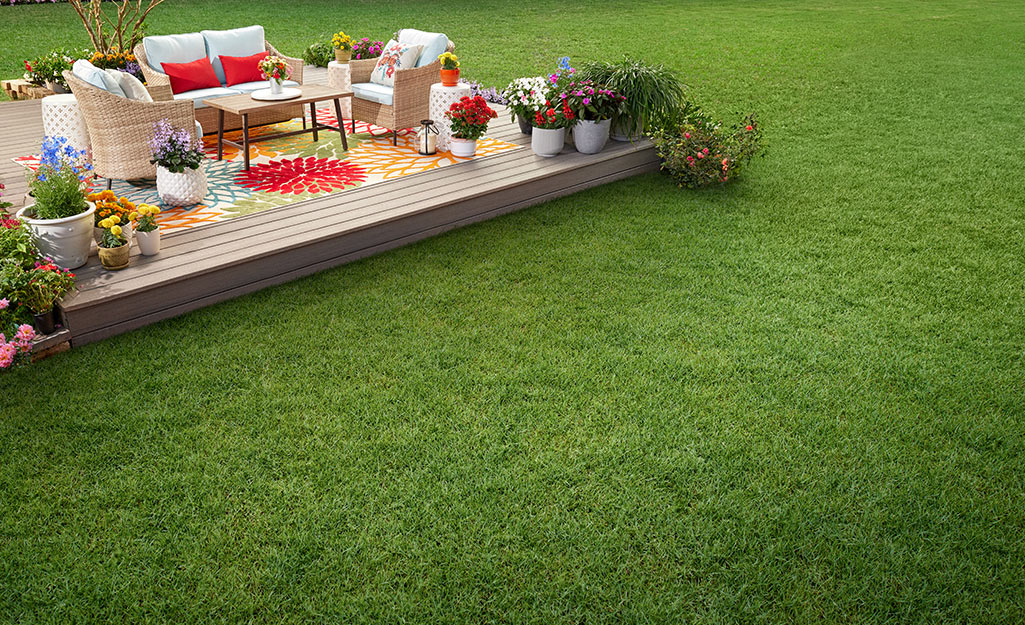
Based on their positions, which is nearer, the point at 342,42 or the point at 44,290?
the point at 44,290

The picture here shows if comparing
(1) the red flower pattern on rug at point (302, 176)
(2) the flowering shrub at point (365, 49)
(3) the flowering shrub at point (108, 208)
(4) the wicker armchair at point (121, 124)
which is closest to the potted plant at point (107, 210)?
(3) the flowering shrub at point (108, 208)

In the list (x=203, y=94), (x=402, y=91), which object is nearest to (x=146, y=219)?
(x=402, y=91)

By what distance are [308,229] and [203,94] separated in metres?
2.67

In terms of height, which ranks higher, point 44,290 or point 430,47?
point 430,47

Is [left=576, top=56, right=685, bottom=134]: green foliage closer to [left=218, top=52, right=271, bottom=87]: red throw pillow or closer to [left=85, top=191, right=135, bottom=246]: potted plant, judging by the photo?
[left=218, top=52, right=271, bottom=87]: red throw pillow

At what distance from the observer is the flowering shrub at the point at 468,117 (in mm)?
5535

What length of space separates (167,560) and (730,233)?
3.99 metres

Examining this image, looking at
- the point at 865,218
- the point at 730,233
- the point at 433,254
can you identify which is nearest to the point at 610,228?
the point at 730,233

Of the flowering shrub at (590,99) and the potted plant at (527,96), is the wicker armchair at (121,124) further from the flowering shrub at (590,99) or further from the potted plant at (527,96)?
the flowering shrub at (590,99)

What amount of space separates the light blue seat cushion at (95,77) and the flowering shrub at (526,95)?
295 cm

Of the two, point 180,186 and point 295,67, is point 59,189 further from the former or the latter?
point 295,67

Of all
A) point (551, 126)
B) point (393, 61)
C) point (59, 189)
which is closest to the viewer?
point (59, 189)

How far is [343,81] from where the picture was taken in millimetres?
6625

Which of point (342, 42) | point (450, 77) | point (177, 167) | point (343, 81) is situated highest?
point (342, 42)
